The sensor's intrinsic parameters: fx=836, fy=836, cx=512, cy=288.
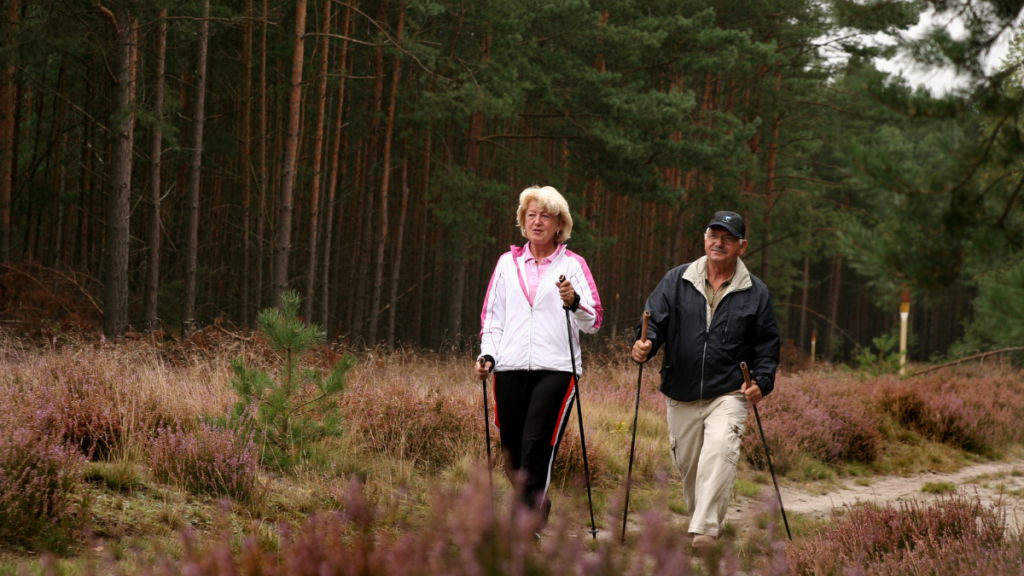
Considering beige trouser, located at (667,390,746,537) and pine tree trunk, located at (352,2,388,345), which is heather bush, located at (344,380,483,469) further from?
pine tree trunk, located at (352,2,388,345)

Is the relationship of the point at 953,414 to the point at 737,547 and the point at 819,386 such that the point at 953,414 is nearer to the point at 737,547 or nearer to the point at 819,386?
the point at 819,386

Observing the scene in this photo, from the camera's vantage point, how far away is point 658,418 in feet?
31.7

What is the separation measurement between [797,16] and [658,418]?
20.5 m

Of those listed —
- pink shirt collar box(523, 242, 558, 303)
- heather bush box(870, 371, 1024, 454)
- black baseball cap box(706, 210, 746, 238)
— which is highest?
black baseball cap box(706, 210, 746, 238)

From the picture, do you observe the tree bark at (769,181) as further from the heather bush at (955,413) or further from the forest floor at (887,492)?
the forest floor at (887,492)

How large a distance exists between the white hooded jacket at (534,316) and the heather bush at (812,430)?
4.12 metres

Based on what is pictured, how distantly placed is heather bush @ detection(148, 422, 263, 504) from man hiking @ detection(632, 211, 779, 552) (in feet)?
7.97

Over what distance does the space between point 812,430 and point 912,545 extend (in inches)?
179

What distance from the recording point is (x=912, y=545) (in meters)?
4.85

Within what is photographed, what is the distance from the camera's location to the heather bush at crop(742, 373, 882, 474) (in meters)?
8.78

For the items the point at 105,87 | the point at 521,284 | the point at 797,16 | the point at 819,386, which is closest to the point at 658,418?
the point at 819,386

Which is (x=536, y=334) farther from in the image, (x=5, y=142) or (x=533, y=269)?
(x=5, y=142)

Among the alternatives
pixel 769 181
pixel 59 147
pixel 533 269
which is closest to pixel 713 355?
pixel 533 269

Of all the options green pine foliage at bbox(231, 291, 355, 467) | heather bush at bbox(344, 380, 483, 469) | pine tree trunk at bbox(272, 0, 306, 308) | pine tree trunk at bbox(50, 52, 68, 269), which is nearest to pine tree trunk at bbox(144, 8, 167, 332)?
pine tree trunk at bbox(272, 0, 306, 308)
